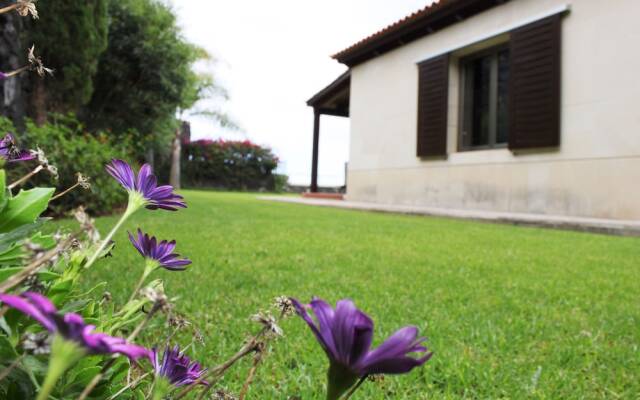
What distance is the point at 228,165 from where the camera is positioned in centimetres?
2436

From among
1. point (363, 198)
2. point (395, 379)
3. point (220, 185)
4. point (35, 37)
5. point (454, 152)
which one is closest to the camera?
point (395, 379)

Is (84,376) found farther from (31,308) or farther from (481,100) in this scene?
(481,100)

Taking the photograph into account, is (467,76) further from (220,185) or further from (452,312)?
(220,185)

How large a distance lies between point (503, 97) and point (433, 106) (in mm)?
1471

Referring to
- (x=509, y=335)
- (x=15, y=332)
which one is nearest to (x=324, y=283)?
(x=509, y=335)

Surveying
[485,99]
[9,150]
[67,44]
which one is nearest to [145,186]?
[9,150]

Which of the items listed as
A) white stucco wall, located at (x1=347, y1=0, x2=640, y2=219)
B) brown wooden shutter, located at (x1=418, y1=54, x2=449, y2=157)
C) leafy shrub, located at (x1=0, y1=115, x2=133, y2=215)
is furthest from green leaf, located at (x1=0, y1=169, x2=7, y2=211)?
brown wooden shutter, located at (x1=418, y1=54, x2=449, y2=157)

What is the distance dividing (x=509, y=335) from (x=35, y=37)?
25.4 ft

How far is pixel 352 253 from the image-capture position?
4.06m

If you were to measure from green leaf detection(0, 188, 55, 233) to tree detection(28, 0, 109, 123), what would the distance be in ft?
25.0

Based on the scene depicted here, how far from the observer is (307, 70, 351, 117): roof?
14389 millimetres

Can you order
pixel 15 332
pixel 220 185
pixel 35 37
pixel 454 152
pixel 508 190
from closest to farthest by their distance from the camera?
pixel 15 332 < pixel 35 37 < pixel 508 190 < pixel 454 152 < pixel 220 185

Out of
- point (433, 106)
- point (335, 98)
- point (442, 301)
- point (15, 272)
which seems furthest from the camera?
point (335, 98)

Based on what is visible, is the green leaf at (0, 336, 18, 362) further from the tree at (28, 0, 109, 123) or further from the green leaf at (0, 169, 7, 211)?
the tree at (28, 0, 109, 123)
